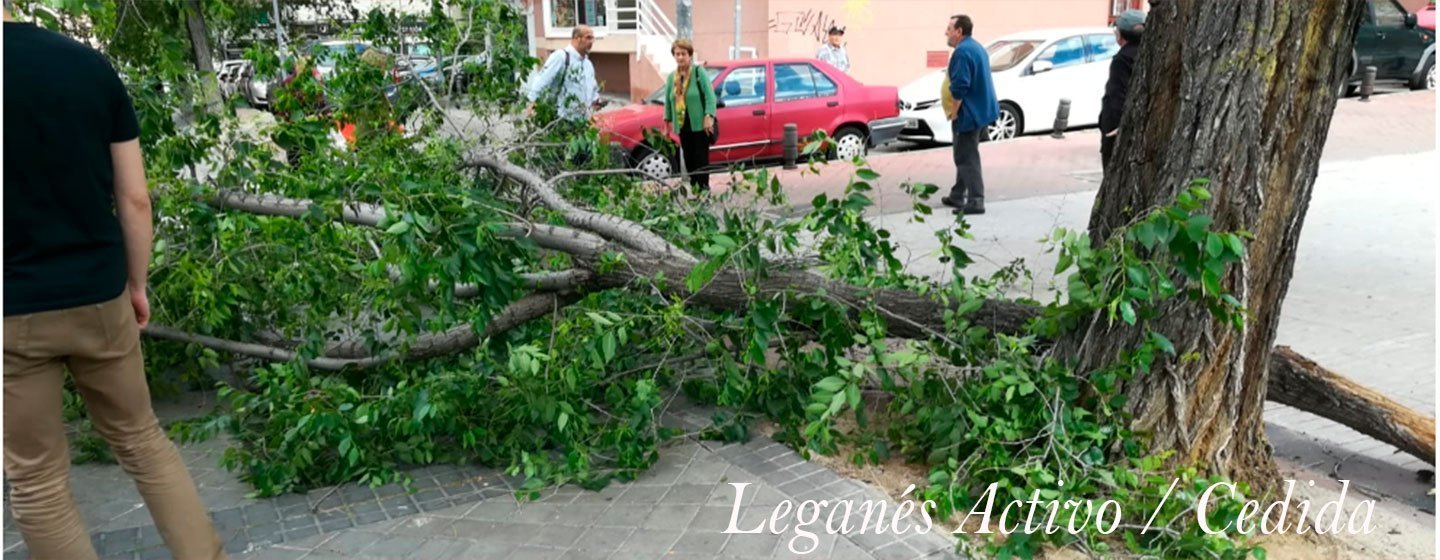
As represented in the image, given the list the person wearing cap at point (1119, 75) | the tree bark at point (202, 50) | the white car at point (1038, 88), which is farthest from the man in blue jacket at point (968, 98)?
the tree bark at point (202, 50)

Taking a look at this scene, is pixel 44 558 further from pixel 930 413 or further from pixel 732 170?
pixel 732 170

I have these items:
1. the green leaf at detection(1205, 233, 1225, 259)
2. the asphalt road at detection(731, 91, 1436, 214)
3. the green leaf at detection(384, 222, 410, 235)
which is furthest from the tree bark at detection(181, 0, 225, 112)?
the asphalt road at detection(731, 91, 1436, 214)

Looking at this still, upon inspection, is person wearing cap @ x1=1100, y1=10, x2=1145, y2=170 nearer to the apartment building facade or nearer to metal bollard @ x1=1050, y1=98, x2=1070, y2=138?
metal bollard @ x1=1050, y1=98, x2=1070, y2=138

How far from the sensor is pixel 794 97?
13.8 m

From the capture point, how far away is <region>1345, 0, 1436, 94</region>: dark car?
768 inches

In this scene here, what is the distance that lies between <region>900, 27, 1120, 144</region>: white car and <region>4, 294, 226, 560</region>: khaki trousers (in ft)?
41.5

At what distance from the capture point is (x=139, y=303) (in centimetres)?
334

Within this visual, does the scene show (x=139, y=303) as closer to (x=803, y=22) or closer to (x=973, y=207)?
(x=973, y=207)

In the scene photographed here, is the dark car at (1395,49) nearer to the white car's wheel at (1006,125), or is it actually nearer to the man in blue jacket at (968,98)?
the white car's wheel at (1006,125)

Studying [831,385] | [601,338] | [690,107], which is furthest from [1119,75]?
[601,338]

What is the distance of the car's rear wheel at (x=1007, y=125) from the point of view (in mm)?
15414

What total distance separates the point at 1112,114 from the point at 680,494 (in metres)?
5.07

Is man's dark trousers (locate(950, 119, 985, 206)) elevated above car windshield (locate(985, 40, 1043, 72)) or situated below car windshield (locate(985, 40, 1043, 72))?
below

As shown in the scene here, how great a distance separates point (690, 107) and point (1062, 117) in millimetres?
7306
